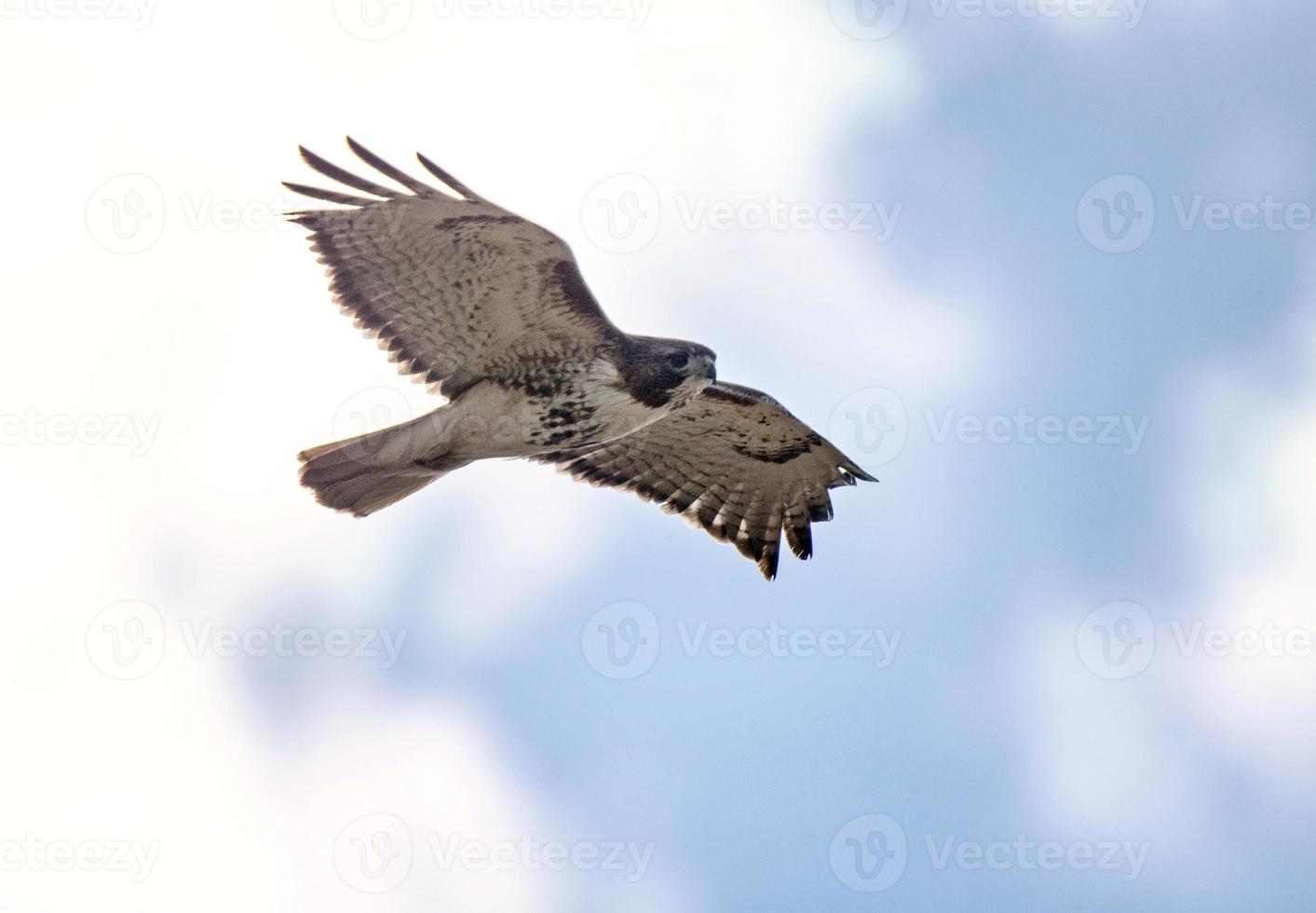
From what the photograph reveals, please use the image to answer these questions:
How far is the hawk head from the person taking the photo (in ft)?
29.3

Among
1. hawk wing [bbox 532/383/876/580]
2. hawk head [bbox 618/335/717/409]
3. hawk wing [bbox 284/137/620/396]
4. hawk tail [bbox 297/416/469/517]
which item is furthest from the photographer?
hawk wing [bbox 532/383/876/580]

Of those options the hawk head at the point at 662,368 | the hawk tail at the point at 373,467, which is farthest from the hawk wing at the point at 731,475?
the hawk head at the point at 662,368

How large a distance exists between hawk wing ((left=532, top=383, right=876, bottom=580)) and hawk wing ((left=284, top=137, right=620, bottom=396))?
4.48ft

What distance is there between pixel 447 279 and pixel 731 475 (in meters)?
2.79

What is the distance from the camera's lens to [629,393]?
9.05 m

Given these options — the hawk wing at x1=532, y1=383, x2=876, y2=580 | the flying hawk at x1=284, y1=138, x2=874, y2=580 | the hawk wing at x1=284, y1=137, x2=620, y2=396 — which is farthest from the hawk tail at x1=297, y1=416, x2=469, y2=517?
the hawk wing at x1=532, y1=383, x2=876, y2=580

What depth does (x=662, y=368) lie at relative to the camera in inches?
351

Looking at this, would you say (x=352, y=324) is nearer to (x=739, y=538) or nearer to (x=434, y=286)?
(x=434, y=286)

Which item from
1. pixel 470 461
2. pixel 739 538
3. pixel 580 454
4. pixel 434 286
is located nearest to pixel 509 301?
pixel 434 286

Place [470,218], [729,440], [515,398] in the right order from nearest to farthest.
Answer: [470,218], [515,398], [729,440]

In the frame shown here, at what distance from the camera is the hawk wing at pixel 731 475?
10.5 meters

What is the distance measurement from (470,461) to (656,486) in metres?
1.86

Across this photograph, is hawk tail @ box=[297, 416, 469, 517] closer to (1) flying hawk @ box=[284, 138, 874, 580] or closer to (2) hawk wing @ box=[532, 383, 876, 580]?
(1) flying hawk @ box=[284, 138, 874, 580]

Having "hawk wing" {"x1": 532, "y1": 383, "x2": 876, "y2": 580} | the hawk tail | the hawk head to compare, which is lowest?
the hawk tail
